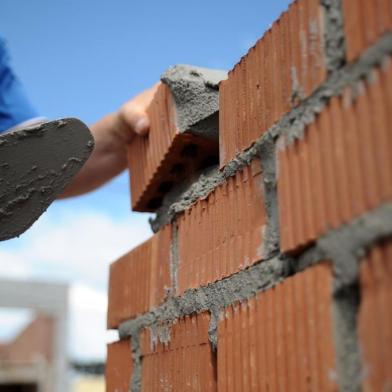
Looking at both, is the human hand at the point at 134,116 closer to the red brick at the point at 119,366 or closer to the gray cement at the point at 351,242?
the red brick at the point at 119,366

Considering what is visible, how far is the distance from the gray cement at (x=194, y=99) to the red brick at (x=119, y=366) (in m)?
0.54

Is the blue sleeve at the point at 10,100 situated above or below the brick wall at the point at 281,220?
above

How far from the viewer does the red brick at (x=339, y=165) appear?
611mm

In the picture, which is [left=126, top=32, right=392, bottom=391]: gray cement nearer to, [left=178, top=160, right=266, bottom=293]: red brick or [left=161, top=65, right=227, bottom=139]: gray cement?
[left=178, top=160, right=266, bottom=293]: red brick

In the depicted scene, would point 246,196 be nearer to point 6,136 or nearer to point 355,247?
point 355,247

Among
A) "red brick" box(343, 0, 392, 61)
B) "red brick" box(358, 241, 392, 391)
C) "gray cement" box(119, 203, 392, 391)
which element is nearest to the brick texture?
"gray cement" box(119, 203, 392, 391)

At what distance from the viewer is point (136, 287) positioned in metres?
1.42

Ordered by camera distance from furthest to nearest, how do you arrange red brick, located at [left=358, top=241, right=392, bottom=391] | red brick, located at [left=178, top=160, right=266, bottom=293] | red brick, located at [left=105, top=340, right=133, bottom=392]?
red brick, located at [left=105, top=340, right=133, bottom=392] → red brick, located at [left=178, top=160, right=266, bottom=293] → red brick, located at [left=358, top=241, right=392, bottom=391]

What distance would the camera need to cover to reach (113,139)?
71.7 inches

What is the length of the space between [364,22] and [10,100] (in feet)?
6.20

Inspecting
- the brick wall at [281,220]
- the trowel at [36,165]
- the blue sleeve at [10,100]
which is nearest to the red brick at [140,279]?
the brick wall at [281,220]

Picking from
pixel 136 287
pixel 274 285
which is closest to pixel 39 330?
pixel 136 287

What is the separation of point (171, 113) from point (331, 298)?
67 cm

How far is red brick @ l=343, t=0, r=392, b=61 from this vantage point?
2.09 feet
